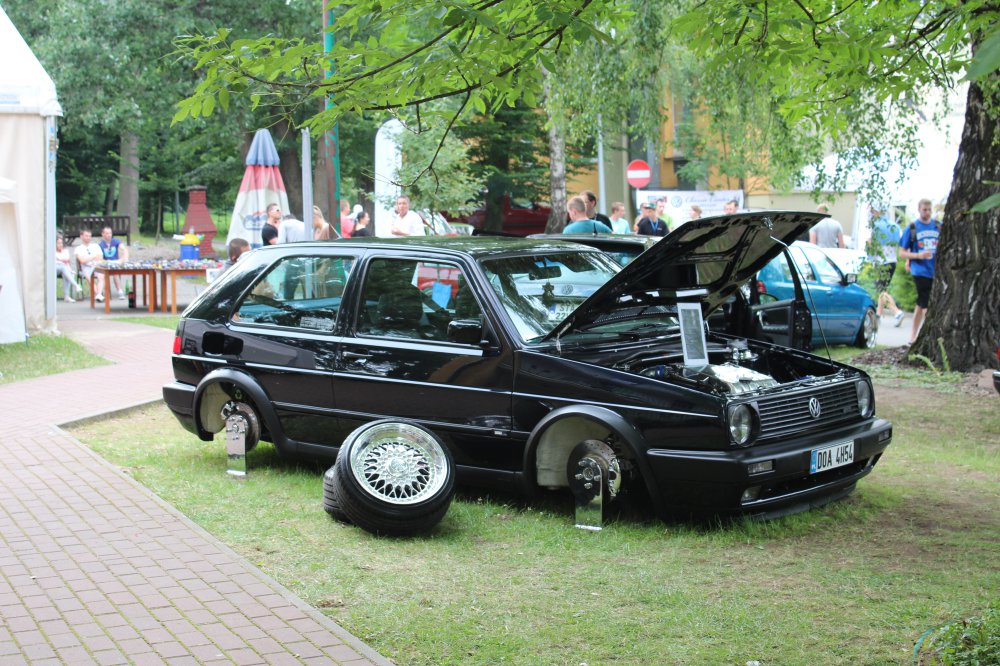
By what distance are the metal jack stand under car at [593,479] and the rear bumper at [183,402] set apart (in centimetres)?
305

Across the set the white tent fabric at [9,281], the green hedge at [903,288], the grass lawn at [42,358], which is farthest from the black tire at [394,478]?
the green hedge at [903,288]

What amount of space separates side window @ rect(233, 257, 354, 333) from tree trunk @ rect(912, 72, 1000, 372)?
7.75 m

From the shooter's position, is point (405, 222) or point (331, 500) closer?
point (331, 500)

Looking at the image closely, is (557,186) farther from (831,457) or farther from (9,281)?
(831,457)

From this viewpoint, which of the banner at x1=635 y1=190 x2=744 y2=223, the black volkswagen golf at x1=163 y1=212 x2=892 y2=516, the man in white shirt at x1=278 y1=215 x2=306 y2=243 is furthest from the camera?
the banner at x1=635 y1=190 x2=744 y2=223

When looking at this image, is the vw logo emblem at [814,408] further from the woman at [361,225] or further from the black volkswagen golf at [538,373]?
the woman at [361,225]

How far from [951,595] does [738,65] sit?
4127 millimetres

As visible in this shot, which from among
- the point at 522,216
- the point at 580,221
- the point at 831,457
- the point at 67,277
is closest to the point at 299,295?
the point at 831,457

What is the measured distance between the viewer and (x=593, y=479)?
6.32m

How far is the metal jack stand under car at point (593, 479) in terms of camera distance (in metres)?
6.29

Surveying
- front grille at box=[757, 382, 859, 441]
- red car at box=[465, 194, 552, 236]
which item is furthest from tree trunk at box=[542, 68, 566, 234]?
front grille at box=[757, 382, 859, 441]

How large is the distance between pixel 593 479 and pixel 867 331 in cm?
1055

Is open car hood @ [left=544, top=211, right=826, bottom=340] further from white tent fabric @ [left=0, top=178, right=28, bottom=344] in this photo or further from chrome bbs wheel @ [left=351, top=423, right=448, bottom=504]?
white tent fabric @ [left=0, top=178, right=28, bottom=344]

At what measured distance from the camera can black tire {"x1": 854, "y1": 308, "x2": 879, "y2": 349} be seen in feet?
51.5
